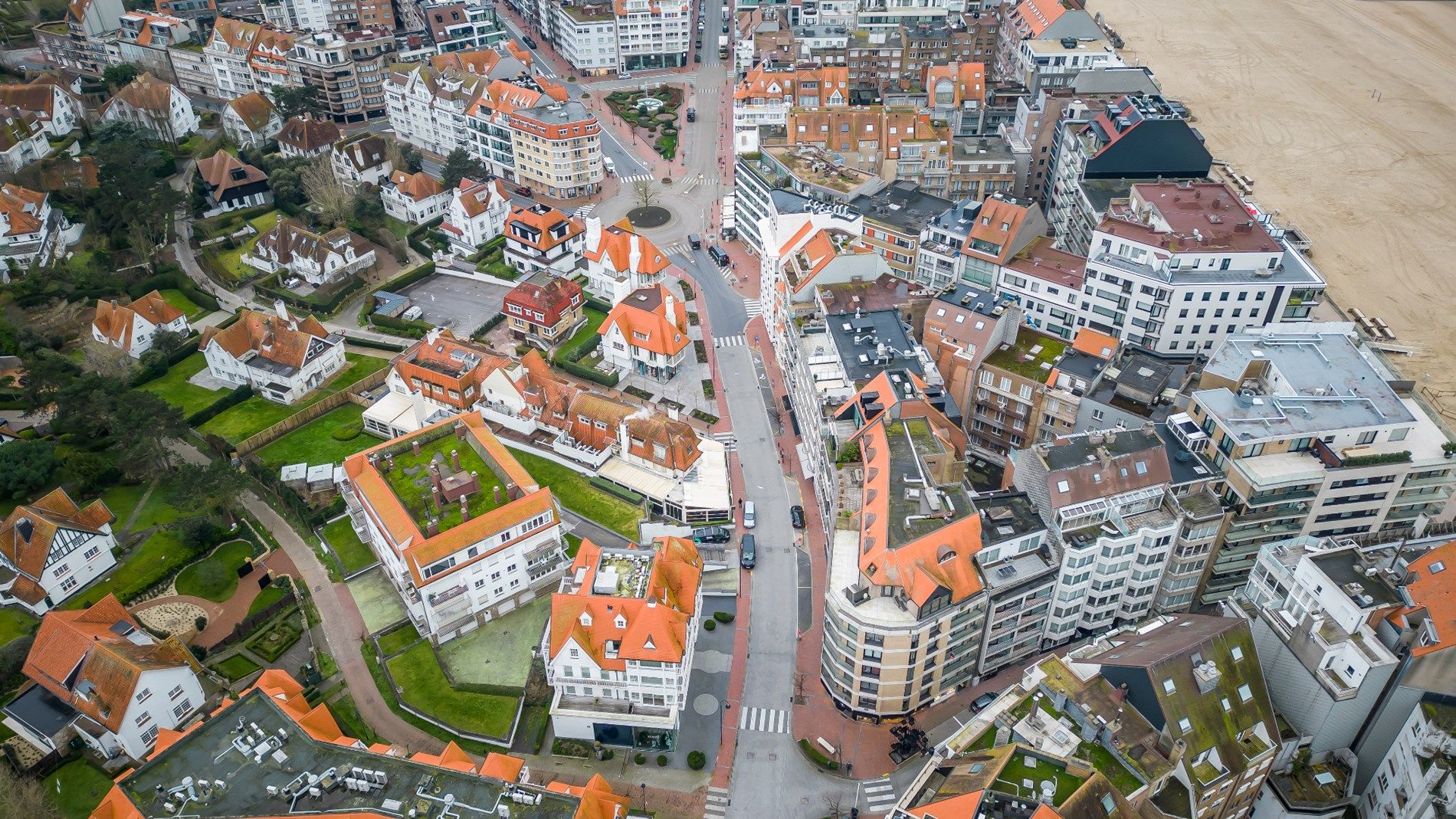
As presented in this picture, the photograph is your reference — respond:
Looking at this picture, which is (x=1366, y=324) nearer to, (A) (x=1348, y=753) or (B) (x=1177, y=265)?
(B) (x=1177, y=265)

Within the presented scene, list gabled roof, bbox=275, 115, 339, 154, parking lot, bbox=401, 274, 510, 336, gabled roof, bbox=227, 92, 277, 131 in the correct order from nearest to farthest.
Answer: parking lot, bbox=401, 274, 510, 336, gabled roof, bbox=275, 115, 339, 154, gabled roof, bbox=227, 92, 277, 131

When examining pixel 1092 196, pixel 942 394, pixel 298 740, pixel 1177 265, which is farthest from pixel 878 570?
pixel 1092 196

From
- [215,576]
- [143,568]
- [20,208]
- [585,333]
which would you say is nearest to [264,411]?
[143,568]

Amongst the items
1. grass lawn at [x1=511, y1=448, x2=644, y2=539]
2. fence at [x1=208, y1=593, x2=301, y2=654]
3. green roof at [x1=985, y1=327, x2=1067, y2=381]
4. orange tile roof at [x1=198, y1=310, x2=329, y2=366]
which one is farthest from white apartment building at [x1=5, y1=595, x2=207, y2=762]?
green roof at [x1=985, y1=327, x2=1067, y2=381]

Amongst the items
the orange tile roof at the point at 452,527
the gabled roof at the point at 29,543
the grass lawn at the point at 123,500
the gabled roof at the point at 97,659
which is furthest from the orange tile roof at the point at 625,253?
the gabled roof at the point at 97,659

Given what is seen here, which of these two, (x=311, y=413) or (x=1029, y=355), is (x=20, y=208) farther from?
(x=1029, y=355)

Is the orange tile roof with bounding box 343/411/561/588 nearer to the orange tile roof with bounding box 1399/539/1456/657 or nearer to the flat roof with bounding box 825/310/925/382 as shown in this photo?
the flat roof with bounding box 825/310/925/382

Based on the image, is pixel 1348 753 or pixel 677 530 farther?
pixel 677 530
